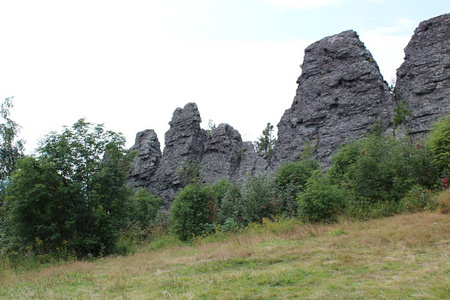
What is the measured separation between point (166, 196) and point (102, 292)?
23.6 meters

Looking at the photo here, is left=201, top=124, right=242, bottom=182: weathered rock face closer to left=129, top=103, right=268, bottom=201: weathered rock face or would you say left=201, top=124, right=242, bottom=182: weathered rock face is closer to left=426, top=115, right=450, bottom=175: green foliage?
left=129, top=103, right=268, bottom=201: weathered rock face

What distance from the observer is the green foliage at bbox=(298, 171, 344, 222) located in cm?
1241

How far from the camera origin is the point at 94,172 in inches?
540

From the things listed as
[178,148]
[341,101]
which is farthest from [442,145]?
[178,148]

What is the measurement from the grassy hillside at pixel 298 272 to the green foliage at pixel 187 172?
1770 cm

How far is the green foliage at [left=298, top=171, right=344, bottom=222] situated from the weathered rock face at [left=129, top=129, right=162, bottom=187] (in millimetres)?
21529

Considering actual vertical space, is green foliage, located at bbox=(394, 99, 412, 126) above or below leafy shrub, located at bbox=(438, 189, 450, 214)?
above

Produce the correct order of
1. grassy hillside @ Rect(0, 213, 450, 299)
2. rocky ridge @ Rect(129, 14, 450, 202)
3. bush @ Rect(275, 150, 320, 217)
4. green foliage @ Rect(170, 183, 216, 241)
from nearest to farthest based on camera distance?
grassy hillside @ Rect(0, 213, 450, 299) → bush @ Rect(275, 150, 320, 217) → green foliage @ Rect(170, 183, 216, 241) → rocky ridge @ Rect(129, 14, 450, 202)

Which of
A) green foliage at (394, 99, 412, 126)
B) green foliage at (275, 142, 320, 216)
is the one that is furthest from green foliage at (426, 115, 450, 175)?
green foliage at (394, 99, 412, 126)

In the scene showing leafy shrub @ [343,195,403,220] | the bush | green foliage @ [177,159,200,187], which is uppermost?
green foliage @ [177,159,200,187]

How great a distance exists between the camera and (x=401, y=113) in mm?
19453

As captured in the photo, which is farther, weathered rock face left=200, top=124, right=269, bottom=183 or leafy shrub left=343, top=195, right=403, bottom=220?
weathered rock face left=200, top=124, right=269, bottom=183

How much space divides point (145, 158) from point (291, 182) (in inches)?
781

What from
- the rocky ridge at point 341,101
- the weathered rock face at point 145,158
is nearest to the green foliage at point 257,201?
the rocky ridge at point 341,101
